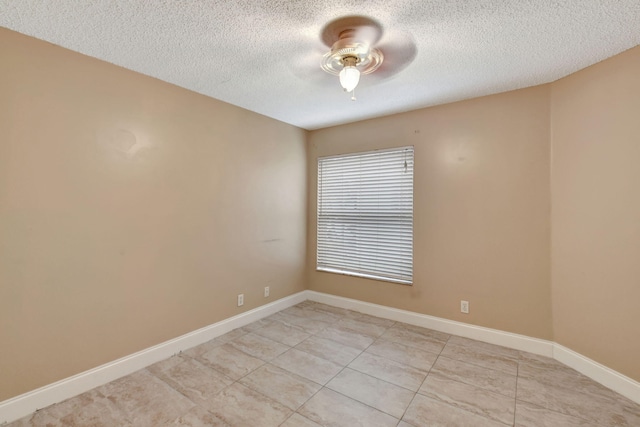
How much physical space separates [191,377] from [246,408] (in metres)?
0.62

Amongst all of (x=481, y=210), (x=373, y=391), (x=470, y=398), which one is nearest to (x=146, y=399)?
(x=373, y=391)

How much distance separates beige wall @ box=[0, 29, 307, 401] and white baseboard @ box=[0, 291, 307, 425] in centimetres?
6

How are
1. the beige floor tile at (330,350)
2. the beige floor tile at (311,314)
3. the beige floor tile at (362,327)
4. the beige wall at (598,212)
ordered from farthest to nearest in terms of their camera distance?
1. the beige floor tile at (311,314)
2. the beige floor tile at (362,327)
3. the beige floor tile at (330,350)
4. the beige wall at (598,212)

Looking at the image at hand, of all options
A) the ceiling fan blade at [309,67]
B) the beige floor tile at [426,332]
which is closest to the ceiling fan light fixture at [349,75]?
the ceiling fan blade at [309,67]

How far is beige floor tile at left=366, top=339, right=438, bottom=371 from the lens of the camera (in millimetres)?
2457

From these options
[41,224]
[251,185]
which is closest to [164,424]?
[41,224]

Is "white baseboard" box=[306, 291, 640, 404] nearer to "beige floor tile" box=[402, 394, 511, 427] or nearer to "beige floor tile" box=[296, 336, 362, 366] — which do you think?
"beige floor tile" box=[296, 336, 362, 366]

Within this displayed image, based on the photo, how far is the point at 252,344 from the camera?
110 inches

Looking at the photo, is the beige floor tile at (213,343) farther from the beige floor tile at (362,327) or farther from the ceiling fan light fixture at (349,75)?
the ceiling fan light fixture at (349,75)

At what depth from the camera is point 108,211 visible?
2199mm

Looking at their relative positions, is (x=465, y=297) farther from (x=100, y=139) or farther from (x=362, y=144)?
(x=100, y=139)

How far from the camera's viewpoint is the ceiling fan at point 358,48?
1.73m

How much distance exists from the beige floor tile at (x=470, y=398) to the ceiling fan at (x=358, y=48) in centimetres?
226

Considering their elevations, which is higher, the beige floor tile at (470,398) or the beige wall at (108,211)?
→ the beige wall at (108,211)
